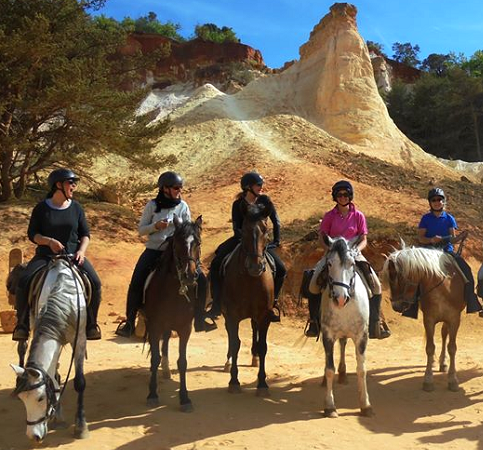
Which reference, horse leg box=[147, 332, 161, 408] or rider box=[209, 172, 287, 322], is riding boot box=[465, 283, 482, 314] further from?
horse leg box=[147, 332, 161, 408]

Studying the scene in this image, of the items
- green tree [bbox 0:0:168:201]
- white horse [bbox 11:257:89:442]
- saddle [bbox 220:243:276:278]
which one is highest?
green tree [bbox 0:0:168:201]

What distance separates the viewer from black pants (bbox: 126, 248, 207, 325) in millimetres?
6812

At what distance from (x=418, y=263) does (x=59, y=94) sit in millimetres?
13938

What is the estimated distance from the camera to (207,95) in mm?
34469

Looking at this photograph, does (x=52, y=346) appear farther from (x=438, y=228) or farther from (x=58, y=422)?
(x=438, y=228)

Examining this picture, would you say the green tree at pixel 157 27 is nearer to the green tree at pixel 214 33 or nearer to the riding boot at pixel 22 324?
the green tree at pixel 214 33

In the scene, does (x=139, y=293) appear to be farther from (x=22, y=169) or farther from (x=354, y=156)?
(x=354, y=156)

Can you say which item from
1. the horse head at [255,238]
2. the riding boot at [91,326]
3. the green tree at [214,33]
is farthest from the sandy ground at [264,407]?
the green tree at [214,33]

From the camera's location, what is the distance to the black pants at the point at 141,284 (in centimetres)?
681

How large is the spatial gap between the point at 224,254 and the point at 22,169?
15148 millimetres

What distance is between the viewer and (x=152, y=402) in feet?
21.6

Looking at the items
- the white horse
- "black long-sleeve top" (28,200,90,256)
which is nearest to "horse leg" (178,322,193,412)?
the white horse

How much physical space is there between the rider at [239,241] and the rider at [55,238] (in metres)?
2.03

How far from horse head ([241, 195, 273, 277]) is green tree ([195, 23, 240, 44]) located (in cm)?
7293
